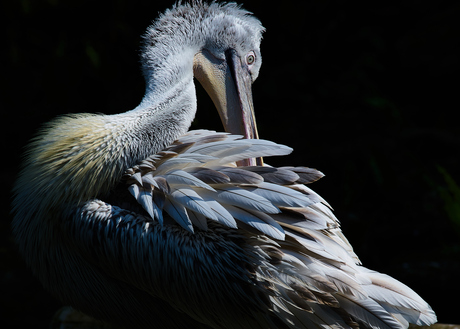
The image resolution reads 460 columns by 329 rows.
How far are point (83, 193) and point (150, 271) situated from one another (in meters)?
0.48

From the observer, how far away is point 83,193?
7.77 ft

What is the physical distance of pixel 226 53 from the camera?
297cm

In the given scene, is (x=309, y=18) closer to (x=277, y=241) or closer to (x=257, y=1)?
(x=257, y=1)

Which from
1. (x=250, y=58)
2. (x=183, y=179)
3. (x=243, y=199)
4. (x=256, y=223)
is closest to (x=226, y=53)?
(x=250, y=58)

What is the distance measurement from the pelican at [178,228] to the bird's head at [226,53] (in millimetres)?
110

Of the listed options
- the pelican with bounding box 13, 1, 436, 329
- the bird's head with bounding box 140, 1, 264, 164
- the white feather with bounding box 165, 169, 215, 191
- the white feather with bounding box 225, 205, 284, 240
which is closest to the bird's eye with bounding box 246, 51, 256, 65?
the bird's head with bounding box 140, 1, 264, 164

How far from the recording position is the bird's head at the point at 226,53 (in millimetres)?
2887

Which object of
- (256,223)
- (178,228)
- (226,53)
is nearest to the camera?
(256,223)

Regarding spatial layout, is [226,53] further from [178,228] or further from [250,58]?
[178,228]

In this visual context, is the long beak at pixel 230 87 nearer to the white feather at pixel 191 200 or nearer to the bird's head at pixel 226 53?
the bird's head at pixel 226 53

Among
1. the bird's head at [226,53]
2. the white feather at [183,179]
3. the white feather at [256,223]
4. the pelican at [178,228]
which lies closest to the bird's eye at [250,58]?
the bird's head at [226,53]

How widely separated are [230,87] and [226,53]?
188 mm

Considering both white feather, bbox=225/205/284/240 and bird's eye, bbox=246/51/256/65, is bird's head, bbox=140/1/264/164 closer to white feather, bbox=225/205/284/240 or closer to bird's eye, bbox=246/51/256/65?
bird's eye, bbox=246/51/256/65

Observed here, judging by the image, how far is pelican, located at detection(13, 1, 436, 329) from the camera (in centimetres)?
211
